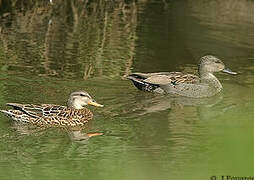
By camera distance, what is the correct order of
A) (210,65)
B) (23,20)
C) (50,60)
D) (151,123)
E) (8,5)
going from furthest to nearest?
(8,5), (23,20), (50,60), (210,65), (151,123)

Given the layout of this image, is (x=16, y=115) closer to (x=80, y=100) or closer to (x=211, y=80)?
(x=80, y=100)

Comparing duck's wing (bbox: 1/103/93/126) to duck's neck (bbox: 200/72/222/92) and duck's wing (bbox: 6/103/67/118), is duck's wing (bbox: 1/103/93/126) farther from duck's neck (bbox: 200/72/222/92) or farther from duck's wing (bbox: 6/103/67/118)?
duck's neck (bbox: 200/72/222/92)

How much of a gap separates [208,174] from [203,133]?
2418mm

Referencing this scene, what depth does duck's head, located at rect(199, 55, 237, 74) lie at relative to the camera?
9711 millimetres

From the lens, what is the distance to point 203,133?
23.3ft

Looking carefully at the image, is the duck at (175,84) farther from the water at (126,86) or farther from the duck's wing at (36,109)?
the duck's wing at (36,109)

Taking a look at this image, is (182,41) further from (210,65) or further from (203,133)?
(203,133)

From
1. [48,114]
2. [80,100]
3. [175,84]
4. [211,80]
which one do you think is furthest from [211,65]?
[48,114]

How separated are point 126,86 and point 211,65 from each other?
1.31 metres

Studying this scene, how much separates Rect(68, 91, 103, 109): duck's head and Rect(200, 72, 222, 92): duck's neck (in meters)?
2.13

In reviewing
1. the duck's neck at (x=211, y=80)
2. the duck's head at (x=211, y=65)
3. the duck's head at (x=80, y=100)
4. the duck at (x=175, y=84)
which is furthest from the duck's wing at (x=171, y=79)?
the duck's head at (x=80, y=100)

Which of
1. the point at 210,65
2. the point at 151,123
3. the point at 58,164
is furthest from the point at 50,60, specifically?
the point at 58,164

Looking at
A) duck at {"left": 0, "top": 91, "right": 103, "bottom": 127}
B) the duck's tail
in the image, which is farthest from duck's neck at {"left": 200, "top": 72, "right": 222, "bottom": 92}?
the duck's tail

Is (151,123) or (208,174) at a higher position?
(208,174)
